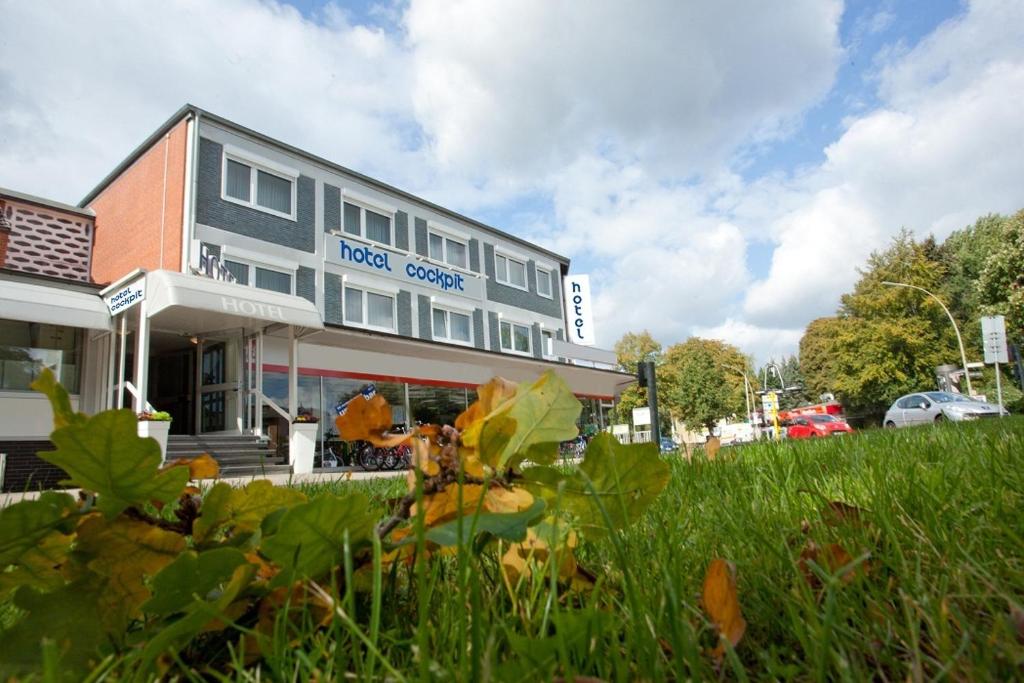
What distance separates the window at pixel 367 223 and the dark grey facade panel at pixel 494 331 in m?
5.14

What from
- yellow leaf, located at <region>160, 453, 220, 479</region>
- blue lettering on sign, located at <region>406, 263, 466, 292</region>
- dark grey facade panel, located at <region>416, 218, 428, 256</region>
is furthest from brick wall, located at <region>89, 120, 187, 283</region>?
yellow leaf, located at <region>160, 453, 220, 479</region>

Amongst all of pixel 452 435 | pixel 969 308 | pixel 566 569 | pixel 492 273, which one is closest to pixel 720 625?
pixel 566 569

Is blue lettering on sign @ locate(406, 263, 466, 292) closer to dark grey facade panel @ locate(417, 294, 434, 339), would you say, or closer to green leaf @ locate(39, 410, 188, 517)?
dark grey facade panel @ locate(417, 294, 434, 339)

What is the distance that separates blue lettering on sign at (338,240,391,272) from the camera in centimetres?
1892

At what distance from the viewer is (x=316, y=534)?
684 mm

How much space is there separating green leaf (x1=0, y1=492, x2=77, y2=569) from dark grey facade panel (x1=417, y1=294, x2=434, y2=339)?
67.9 ft

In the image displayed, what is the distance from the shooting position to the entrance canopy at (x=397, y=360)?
53.2 feet

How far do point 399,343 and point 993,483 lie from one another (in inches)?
668

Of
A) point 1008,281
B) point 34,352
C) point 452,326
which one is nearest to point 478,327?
point 452,326

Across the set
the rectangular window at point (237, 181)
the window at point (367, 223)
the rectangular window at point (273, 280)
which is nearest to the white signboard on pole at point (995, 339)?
the window at point (367, 223)

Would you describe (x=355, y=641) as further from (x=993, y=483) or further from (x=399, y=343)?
(x=399, y=343)

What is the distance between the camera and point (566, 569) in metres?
0.93

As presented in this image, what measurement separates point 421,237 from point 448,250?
58.9 inches

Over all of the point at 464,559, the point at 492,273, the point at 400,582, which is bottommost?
the point at 400,582
